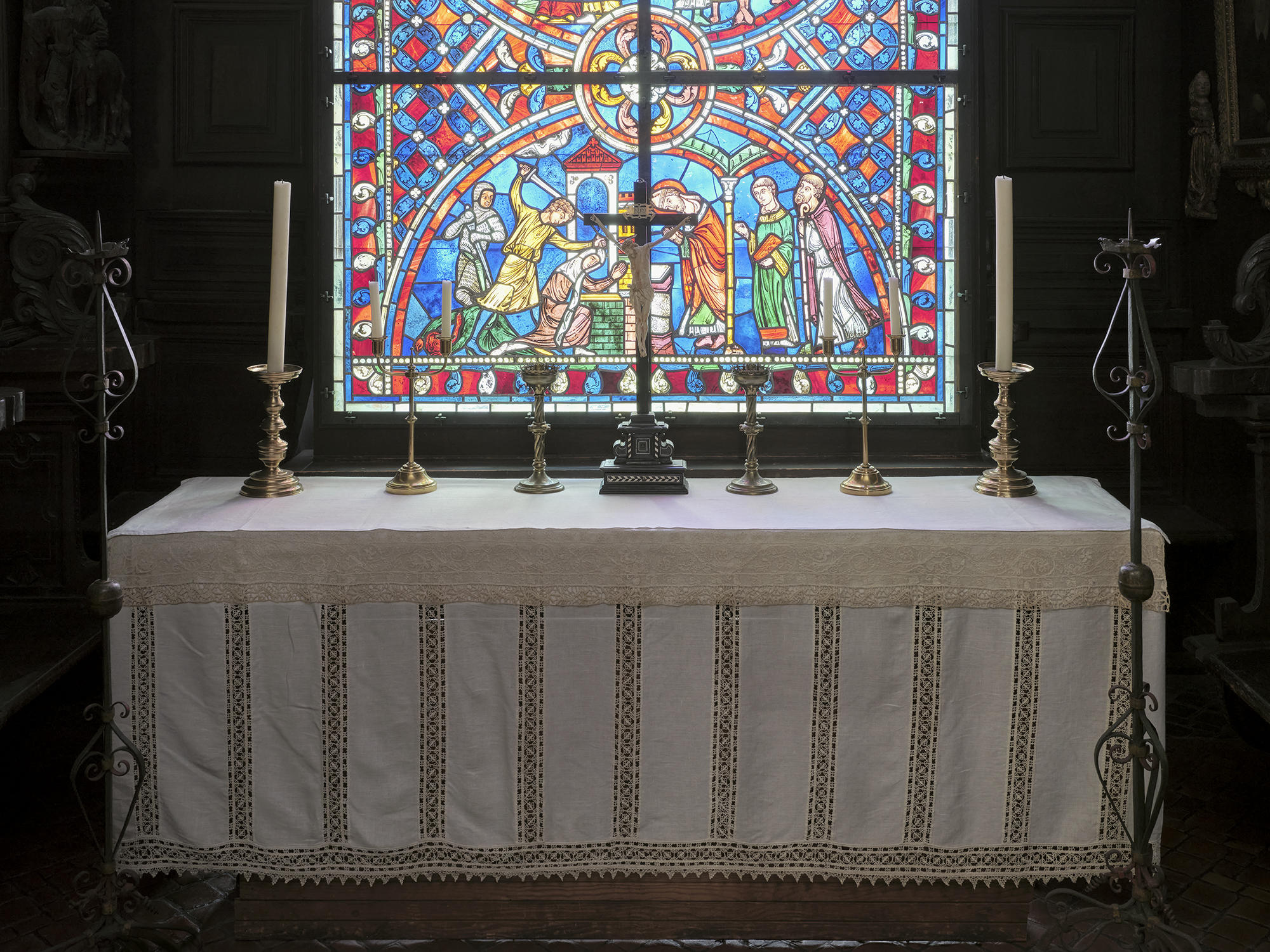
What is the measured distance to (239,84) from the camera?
4012 millimetres

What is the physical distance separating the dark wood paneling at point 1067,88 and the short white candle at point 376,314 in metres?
2.05

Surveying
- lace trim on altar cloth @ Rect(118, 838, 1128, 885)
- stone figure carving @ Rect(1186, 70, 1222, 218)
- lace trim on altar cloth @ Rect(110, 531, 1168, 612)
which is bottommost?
lace trim on altar cloth @ Rect(118, 838, 1128, 885)

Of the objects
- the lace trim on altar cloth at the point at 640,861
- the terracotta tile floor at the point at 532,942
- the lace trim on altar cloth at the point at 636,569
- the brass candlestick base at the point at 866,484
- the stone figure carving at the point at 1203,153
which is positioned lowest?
the terracotta tile floor at the point at 532,942

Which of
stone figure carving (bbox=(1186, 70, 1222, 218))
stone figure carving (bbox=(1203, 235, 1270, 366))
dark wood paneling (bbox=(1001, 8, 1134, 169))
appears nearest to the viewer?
stone figure carving (bbox=(1203, 235, 1270, 366))

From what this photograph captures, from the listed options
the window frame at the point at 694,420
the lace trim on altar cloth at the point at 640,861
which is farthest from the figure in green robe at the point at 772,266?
the lace trim on altar cloth at the point at 640,861

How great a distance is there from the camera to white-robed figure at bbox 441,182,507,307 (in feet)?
13.2

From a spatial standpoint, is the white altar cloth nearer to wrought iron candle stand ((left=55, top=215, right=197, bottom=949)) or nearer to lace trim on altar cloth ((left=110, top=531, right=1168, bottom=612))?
lace trim on altar cloth ((left=110, top=531, right=1168, bottom=612))

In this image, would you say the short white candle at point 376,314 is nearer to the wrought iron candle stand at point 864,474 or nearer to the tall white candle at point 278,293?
the tall white candle at point 278,293

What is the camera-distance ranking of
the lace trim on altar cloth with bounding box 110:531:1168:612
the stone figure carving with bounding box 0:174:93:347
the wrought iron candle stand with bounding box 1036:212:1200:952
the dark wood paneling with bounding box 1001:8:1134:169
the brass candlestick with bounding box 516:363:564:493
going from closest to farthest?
1. the wrought iron candle stand with bounding box 1036:212:1200:952
2. the lace trim on altar cloth with bounding box 110:531:1168:612
3. the brass candlestick with bounding box 516:363:564:493
4. the stone figure carving with bounding box 0:174:93:347
5. the dark wood paneling with bounding box 1001:8:1134:169

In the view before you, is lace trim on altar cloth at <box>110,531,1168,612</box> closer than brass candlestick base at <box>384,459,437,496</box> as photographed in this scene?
Yes

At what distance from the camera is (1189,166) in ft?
13.1

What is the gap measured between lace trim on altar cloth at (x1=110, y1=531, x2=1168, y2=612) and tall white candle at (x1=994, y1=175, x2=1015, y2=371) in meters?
0.57

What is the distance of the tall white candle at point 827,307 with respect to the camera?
3297 millimetres

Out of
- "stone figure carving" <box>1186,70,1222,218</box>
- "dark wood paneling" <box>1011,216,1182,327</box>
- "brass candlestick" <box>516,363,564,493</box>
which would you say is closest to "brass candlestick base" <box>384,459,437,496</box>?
"brass candlestick" <box>516,363,564,493</box>
